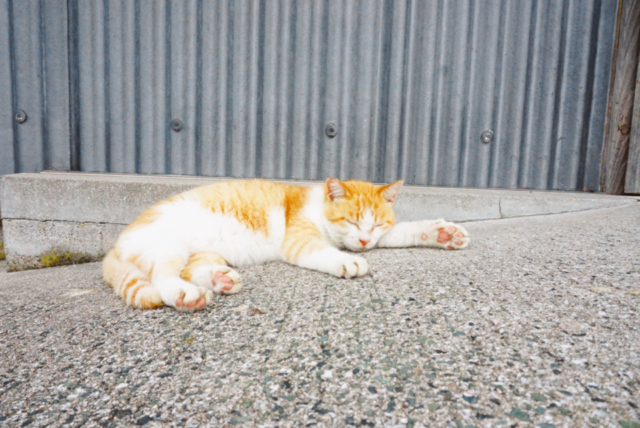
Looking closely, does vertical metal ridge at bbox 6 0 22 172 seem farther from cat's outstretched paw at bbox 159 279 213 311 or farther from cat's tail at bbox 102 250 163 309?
cat's outstretched paw at bbox 159 279 213 311

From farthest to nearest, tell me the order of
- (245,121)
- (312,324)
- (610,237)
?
(245,121) → (610,237) → (312,324)

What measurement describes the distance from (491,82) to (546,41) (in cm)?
64

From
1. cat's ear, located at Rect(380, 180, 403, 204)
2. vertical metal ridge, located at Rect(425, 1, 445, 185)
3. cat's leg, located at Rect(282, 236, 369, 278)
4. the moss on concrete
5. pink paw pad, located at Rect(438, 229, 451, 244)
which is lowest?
the moss on concrete

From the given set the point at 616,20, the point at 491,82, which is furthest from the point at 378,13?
the point at 616,20

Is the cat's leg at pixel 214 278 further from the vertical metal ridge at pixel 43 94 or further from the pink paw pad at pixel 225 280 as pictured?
the vertical metal ridge at pixel 43 94

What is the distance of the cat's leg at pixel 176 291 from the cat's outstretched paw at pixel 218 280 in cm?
10

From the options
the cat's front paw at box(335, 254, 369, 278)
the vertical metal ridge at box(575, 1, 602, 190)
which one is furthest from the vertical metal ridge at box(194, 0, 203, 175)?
the vertical metal ridge at box(575, 1, 602, 190)

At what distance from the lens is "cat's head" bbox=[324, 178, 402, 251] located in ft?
7.91

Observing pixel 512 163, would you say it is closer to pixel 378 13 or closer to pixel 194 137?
pixel 378 13

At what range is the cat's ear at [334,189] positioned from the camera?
7.87 ft

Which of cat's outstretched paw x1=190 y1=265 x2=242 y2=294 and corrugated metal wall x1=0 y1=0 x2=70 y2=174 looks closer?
cat's outstretched paw x1=190 y1=265 x2=242 y2=294

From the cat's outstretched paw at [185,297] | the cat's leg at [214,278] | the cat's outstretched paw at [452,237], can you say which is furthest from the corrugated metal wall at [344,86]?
the cat's outstretched paw at [185,297]

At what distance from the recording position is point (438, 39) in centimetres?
358

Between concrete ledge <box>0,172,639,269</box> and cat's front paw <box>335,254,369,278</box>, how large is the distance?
1458 millimetres
